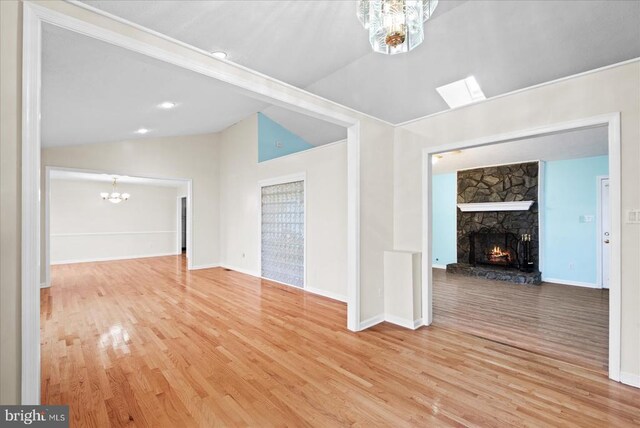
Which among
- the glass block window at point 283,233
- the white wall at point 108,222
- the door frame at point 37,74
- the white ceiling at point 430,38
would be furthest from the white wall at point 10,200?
the white wall at point 108,222

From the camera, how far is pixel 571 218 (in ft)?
18.9

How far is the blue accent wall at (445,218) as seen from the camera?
748 cm

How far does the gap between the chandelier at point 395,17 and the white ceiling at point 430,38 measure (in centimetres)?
104

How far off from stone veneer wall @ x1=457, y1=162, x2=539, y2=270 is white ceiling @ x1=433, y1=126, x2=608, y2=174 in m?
0.24

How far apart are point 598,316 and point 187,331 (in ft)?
16.8

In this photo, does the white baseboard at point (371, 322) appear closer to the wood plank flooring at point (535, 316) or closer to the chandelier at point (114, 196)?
the wood plank flooring at point (535, 316)

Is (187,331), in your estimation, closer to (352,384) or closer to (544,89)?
(352,384)

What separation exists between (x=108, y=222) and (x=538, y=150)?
11128 mm

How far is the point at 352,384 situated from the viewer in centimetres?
231

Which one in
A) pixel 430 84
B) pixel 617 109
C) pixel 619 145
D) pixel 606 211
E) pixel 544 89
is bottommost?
pixel 606 211

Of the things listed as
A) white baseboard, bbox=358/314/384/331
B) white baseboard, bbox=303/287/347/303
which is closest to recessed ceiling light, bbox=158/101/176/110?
white baseboard, bbox=303/287/347/303

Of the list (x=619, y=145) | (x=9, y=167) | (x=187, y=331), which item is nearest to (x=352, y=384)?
(x=187, y=331)

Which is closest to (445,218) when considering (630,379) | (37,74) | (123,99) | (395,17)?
(630,379)

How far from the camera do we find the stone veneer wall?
6172 millimetres
